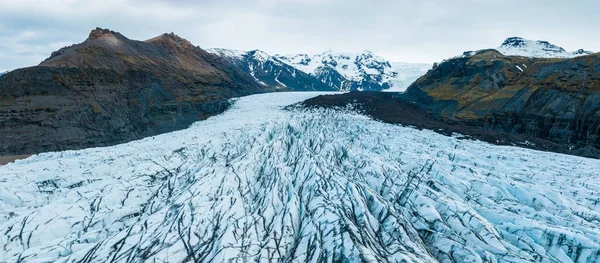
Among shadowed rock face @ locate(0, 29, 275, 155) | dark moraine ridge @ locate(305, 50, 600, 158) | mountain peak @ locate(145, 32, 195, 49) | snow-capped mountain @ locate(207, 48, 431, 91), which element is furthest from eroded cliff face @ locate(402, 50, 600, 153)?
snow-capped mountain @ locate(207, 48, 431, 91)

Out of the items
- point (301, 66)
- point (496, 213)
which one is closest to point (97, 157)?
point (496, 213)

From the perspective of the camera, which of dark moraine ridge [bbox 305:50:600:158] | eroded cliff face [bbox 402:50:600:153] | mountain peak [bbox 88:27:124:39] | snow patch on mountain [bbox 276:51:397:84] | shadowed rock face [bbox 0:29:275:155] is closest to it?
dark moraine ridge [bbox 305:50:600:158]

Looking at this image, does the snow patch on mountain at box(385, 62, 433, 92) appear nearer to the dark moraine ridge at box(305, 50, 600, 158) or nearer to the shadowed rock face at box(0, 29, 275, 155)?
the dark moraine ridge at box(305, 50, 600, 158)

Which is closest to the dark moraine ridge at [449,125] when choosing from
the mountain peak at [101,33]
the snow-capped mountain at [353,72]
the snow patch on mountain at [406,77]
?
the mountain peak at [101,33]

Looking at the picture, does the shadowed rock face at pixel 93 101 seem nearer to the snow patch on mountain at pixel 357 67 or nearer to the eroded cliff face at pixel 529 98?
the eroded cliff face at pixel 529 98

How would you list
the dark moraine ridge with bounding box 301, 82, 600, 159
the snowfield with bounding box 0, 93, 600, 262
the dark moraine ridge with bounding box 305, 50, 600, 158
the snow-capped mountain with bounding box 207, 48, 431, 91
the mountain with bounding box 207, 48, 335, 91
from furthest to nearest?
the snow-capped mountain with bounding box 207, 48, 431, 91 → the mountain with bounding box 207, 48, 335, 91 → the dark moraine ridge with bounding box 305, 50, 600, 158 → the dark moraine ridge with bounding box 301, 82, 600, 159 → the snowfield with bounding box 0, 93, 600, 262

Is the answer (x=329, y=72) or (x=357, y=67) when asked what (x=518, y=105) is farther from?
(x=357, y=67)

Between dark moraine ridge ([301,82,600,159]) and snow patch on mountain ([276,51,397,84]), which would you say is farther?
snow patch on mountain ([276,51,397,84])
